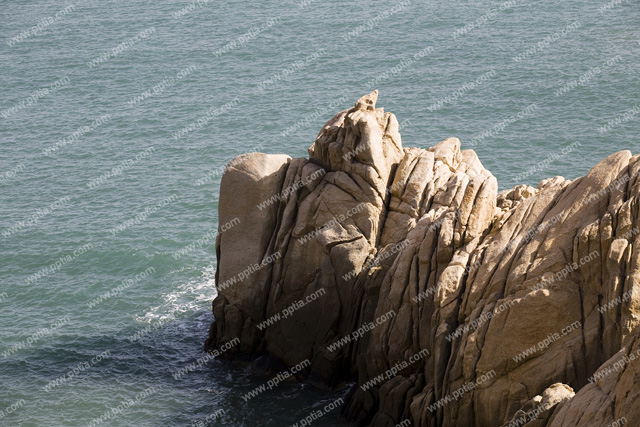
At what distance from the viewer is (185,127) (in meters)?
72.3

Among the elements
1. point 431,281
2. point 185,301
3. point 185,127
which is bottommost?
point 185,301

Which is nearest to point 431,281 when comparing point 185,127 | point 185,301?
point 185,301

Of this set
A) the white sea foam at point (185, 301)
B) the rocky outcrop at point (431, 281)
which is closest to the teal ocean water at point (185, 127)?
the white sea foam at point (185, 301)

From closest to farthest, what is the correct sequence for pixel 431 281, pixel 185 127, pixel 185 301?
pixel 431 281
pixel 185 301
pixel 185 127

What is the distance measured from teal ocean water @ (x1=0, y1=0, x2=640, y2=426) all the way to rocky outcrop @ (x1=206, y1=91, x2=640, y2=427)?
10.4 feet

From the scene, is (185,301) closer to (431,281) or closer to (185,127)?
(431,281)

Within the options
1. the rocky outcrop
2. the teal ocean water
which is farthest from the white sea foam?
the rocky outcrop

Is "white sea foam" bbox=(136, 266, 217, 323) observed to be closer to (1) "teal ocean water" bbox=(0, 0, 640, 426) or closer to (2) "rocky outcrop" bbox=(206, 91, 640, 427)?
(1) "teal ocean water" bbox=(0, 0, 640, 426)

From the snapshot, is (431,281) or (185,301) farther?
(185,301)

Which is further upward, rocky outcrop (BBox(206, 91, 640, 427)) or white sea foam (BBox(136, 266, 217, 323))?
rocky outcrop (BBox(206, 91, 640, 427))

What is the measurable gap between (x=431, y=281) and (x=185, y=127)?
37751mm

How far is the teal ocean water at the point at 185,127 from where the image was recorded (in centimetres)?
4616

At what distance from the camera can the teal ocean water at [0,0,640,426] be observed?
4616 centimetres

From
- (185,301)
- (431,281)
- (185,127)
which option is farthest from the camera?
(185,127)
